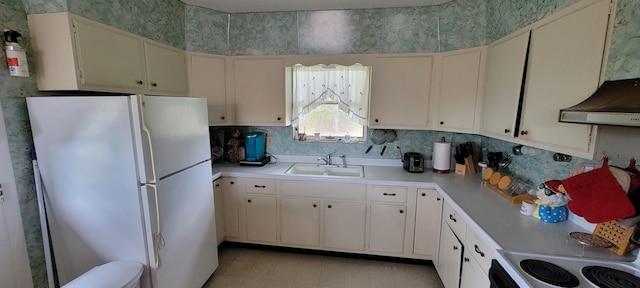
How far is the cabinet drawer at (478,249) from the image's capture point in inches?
54.9

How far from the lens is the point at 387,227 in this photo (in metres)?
2.41

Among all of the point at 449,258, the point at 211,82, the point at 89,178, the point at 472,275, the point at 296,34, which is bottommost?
the point at 449,258

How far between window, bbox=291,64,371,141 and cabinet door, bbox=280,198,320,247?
80 cm

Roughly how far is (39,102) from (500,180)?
3.14 meters

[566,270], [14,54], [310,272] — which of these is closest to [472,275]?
[566,270]

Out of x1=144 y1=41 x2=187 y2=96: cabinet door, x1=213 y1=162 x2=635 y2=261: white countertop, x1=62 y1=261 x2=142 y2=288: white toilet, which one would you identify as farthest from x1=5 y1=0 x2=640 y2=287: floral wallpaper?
x1=62 y1=261 x2=142 y2=288: white toilet

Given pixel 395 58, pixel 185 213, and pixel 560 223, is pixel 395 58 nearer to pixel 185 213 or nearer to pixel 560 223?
pixel 560 223

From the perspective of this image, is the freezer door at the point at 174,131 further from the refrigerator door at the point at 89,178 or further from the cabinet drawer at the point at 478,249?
the cabinet drawer at the point at 478,249

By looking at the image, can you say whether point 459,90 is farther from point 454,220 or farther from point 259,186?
point 259,186

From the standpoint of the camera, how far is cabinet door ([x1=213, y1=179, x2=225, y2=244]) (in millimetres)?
2545

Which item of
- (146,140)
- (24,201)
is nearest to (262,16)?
(146,140)

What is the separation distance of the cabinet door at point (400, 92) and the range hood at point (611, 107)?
1.35m

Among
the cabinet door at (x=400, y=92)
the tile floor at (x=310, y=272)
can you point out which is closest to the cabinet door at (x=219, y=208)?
the tile floor at (x=310, y=272)

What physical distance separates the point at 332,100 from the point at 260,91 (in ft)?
2.54
